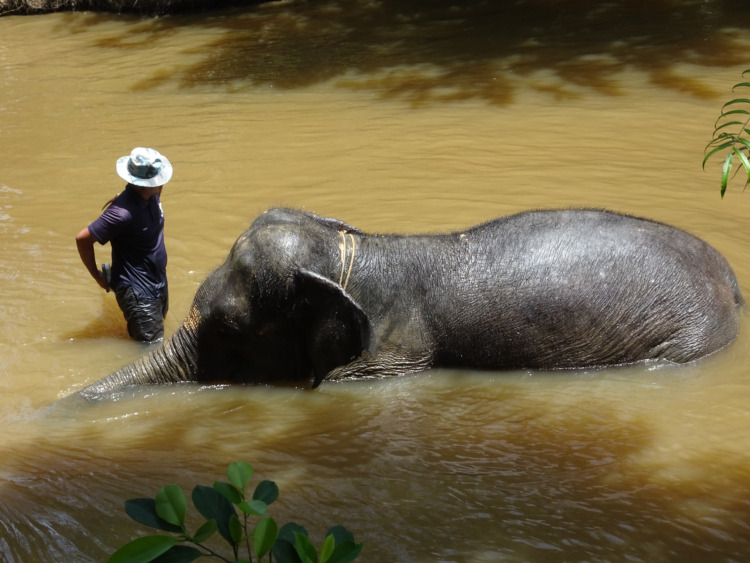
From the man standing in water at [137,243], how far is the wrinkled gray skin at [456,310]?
2.04 ft

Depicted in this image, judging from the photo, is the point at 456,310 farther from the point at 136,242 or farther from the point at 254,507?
the point at 254,507

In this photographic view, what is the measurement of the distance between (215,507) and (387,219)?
5596mm

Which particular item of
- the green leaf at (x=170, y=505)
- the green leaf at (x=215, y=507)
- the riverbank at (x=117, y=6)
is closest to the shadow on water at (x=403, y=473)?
the green leaf at (x=215, y=507)

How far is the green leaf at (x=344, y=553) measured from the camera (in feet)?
6.06

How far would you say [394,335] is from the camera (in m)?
5.24

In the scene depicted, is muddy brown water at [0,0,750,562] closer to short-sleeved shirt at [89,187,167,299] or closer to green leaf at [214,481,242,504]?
short-sleeved shirt at [89,187,167,299]

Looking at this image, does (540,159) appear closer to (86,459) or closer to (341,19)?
(86,459)

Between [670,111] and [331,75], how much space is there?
15.5 feet

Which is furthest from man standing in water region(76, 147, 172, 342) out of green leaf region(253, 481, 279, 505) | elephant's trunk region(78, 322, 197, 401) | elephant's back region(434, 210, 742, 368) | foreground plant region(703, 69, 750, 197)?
green leaf region(253, 481, 279, 505)

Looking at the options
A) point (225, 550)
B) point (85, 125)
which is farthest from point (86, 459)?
point (85, 125)

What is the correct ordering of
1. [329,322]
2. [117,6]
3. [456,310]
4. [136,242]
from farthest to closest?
[117,6] → [136,242] → [456,310] → [329,322]

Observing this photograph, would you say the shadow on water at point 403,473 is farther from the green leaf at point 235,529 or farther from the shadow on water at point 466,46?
the shadow on water at point 466,46

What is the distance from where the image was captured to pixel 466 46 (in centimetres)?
1288

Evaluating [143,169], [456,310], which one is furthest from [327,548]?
[143,169]
